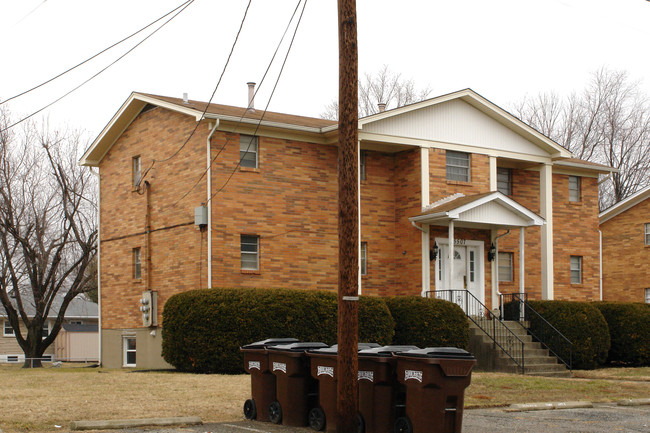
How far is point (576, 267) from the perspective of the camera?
97.8 feet

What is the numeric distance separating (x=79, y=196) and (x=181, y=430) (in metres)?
26.8

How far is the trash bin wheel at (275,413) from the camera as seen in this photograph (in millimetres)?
11892

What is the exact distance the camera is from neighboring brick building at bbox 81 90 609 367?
2383cm

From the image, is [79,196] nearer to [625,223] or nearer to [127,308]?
[127,308]

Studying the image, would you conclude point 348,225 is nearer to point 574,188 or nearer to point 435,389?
point 435,389

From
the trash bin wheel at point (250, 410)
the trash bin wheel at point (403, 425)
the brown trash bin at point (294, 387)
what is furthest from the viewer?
the trash bin wheel at point (250, 410)

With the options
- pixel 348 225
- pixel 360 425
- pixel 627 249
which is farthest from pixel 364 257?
pixel 360 425

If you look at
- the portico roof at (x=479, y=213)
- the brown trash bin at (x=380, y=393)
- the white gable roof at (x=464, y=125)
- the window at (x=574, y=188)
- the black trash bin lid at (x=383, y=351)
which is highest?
the white gable roof at (x=464, y=125)

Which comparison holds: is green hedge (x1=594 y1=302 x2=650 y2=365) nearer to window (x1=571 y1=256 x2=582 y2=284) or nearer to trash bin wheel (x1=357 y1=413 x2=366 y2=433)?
window (x1=571 y1=256 x2=582 y2=284)

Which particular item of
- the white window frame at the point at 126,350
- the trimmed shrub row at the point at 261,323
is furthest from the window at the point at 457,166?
the white window frame at the point at 126,350

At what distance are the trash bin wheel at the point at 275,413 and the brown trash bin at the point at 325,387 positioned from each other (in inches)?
21.9

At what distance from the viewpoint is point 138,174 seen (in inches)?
1073

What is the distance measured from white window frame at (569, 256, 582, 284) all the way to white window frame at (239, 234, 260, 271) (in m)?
11.8

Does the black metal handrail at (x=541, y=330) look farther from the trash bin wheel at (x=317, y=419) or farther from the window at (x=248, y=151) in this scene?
the trash bin wheel at (x=317, y=419)
